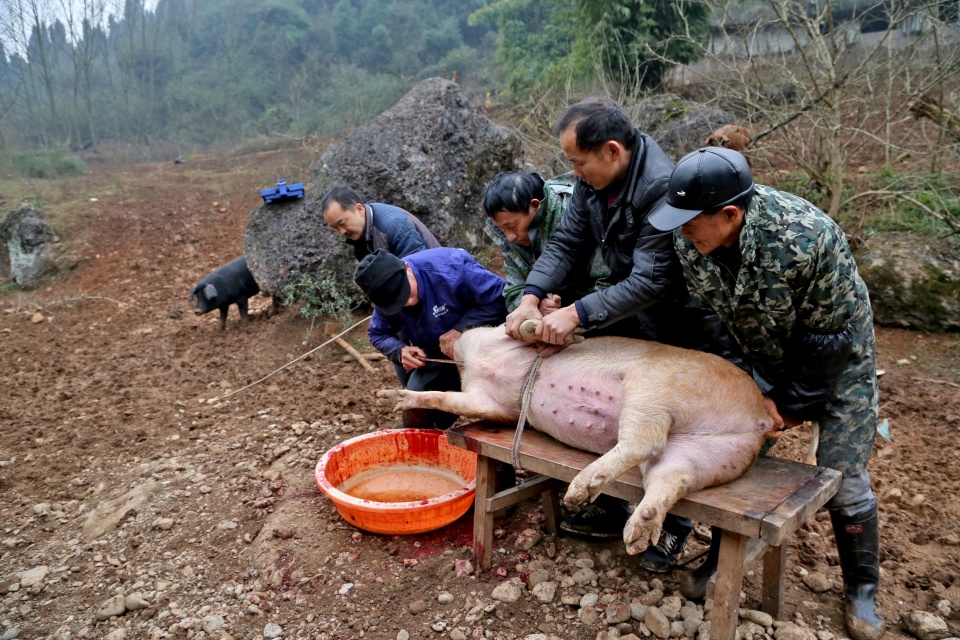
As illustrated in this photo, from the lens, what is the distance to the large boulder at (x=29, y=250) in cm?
1060

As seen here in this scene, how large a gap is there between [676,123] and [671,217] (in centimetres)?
815

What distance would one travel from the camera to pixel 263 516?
402 cm

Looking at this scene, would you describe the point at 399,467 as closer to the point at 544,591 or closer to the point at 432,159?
the point at 544,591

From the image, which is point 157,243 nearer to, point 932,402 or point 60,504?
point 60,504

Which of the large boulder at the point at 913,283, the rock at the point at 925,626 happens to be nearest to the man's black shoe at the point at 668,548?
the rock at the point at 925,626

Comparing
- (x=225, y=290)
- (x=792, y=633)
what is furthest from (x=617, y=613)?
(x=225, y=290)

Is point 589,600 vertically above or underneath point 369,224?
underneath

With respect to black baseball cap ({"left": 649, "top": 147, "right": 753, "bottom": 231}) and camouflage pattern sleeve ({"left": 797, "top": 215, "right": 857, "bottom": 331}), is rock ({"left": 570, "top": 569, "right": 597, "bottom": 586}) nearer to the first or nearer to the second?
camouflage pattern sleeve ({"left": 797, "top": 215, "right": 857, "bottom": 331})

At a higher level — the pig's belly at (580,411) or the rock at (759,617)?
the pig's belly at (580,411)

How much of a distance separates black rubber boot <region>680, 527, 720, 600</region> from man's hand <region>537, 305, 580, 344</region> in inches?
44.6

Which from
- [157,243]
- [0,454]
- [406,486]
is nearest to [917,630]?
[406,486]

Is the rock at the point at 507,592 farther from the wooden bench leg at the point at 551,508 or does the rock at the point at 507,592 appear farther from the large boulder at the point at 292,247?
the large boulder at the point at 292,247

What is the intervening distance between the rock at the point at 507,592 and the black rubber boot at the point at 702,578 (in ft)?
2.54

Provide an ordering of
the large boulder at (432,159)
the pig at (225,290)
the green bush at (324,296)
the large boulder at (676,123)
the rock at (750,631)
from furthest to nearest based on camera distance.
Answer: the large boulder at (676,123) < the pig at (225,290) < the large boulder at (432,159) < the green bush at (324,296) < the rock at (750,631)
